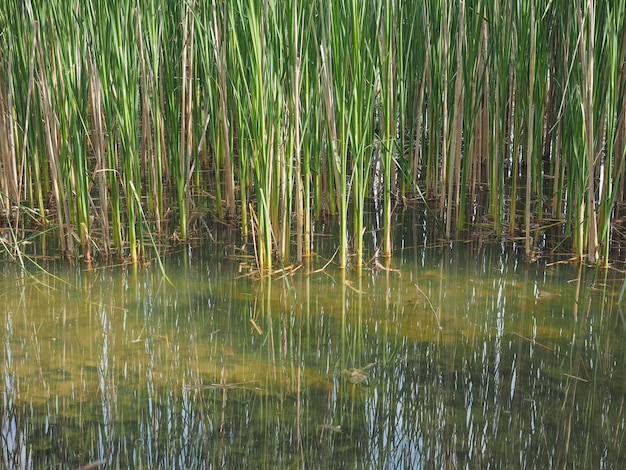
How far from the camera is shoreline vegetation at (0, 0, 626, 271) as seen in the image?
281cm

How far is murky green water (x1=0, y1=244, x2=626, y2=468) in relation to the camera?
1840 millimetres

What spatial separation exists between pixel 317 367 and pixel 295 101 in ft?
3.41

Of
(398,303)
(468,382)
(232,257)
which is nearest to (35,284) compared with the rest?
(232,257)

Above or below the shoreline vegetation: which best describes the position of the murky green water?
below

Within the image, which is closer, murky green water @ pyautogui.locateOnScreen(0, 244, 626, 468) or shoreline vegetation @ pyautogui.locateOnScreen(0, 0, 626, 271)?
murky green water @ pyautogui.locateOnScreen(0, 244, 626, 468)

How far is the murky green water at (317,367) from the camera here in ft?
6.04

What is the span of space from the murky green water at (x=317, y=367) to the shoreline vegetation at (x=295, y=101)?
0.23 metres

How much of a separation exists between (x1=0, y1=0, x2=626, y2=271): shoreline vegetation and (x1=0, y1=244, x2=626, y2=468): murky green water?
234mm

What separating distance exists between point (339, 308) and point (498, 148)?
40.9 inches

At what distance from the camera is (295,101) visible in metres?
2.86

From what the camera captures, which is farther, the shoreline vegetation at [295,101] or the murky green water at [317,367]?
the shoreline vegetation at [295,101]

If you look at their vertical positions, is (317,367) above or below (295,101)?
below

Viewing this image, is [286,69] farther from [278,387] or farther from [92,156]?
[92,156]

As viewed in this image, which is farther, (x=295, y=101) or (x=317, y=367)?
(x=295, y=101)
